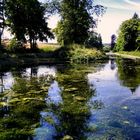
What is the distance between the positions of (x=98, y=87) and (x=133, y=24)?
321 feet

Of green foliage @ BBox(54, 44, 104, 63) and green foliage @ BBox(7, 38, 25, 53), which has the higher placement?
green foliage @ BBox(7, 38, 25, 53)

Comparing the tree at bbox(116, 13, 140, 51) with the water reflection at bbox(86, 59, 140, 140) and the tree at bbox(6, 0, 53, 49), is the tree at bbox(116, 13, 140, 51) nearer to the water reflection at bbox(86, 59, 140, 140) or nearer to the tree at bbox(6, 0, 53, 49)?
the tree at bbox(6, 0, 53, 49)

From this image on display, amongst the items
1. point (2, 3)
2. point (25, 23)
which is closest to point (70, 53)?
point (25, 23)

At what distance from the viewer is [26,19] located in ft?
214

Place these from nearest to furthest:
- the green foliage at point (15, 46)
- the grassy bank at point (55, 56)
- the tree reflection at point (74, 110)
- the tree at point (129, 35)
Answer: the tree reflection at point (74, 110) → the grassy bank at point (55, 56) → the green foliage at point (15, 46) → the tree at point (129, 35)

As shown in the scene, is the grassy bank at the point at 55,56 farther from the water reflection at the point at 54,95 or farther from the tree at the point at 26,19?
the water reflection at the point at 54,95

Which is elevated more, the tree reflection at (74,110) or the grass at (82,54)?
the grass at (82,54)

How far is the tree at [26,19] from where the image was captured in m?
63.8

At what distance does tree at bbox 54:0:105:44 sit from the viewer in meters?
73.2

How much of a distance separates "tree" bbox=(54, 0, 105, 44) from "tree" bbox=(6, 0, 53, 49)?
6.86 meters

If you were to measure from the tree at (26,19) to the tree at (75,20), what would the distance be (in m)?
6.86

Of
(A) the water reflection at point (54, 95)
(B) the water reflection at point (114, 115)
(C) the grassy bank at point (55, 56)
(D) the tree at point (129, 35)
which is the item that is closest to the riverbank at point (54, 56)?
(C) the grassy bank at point (55, 56)

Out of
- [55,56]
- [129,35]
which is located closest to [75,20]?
[55,56]

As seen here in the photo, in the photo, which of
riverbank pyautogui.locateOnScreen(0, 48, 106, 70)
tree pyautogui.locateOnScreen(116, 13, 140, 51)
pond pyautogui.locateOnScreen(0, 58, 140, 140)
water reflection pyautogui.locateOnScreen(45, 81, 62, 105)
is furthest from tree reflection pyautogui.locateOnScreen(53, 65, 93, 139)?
tree pyautogui.locateOnScreen(116, 13, 140, 51)
